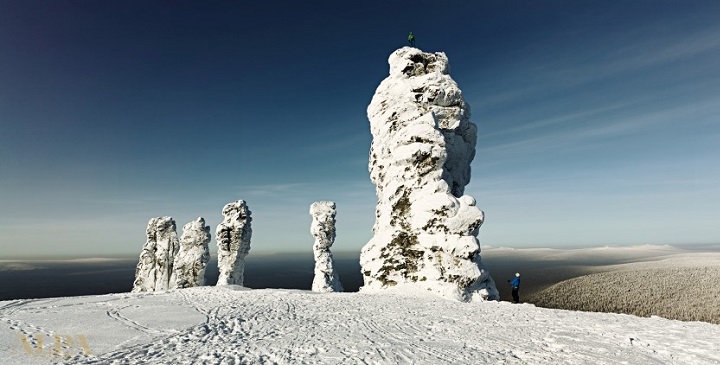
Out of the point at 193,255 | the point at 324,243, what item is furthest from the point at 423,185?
the point at 193,255

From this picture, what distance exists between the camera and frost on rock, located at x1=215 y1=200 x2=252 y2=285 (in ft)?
138

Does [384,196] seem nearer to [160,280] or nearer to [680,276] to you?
[160,280]

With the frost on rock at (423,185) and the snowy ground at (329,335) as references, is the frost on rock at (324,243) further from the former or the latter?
the snowy ground at (329,335)

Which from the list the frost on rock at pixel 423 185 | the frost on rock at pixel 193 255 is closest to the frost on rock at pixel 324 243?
the frost on rock at pixel 423 185

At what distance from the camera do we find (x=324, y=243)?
140ft

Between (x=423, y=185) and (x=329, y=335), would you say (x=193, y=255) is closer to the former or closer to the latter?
(x=423, y=185)

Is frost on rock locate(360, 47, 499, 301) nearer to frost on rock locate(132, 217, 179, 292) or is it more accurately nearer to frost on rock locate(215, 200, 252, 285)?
frost on rock locate(215, 200, 252, 285)

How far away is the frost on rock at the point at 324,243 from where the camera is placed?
137 feet

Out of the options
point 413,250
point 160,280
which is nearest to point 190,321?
point 413,250

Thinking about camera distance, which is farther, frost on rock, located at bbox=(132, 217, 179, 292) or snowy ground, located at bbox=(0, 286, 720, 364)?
frost on rock, located at bbox=(132, 217, 179, 292)

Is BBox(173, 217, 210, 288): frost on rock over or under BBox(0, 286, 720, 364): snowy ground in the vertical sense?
over

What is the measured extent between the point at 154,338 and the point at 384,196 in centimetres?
2041

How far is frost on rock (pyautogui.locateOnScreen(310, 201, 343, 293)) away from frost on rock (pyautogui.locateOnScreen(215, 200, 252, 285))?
330 inches

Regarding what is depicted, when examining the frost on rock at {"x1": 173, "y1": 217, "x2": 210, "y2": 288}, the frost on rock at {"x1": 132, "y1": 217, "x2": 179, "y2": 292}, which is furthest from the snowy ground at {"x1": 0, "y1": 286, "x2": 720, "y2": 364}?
the frost on rock at {"x1": 132, "y1": 217, "x2": 179, "y2": 292}
